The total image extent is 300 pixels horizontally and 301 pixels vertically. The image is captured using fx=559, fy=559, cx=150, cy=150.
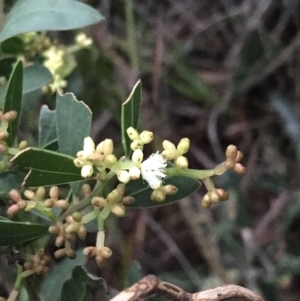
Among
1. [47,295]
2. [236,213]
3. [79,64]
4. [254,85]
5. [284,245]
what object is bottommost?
[284,245]

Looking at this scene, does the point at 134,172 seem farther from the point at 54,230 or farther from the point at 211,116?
the point at 211,116

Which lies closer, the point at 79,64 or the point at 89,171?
the point at 89,171

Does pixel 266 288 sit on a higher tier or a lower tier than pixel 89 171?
lower

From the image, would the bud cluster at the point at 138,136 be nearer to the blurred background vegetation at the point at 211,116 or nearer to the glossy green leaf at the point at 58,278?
the glossy green leaf at the point at 58,278

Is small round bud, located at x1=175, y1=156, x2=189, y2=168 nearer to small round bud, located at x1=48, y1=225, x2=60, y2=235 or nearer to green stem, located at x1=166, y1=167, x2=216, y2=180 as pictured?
green stem, located at x1=166, y1=167, x2=216, y2=180

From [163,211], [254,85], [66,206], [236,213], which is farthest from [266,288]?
[66,206]

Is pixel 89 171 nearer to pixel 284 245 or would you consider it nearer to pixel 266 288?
pixel 266 288
